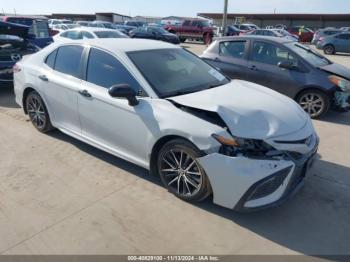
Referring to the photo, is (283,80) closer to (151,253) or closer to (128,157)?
(128,157)

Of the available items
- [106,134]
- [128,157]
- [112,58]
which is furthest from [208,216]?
[112,58]

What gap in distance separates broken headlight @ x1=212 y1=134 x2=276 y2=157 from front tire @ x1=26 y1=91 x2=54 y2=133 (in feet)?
10.2

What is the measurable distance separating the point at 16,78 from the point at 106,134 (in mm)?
2507

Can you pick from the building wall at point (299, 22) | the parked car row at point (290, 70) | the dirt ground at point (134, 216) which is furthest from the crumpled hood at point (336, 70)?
the building wall at point (299, 22)

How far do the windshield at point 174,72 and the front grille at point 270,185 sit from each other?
1.37m

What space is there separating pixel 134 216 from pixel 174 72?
5.81 feet

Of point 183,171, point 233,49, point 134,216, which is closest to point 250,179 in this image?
point 183,171

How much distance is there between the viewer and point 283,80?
6723 mm

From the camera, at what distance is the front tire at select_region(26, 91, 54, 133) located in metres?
5.09

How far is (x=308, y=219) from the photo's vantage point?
131 inches

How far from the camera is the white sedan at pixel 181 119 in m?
3.06

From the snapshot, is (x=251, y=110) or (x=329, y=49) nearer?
(x=251, y=110)

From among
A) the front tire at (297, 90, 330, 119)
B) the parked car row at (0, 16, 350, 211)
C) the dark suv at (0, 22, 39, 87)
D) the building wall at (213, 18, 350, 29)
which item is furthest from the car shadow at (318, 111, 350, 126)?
the building wall at (213, 18, 350, 29)

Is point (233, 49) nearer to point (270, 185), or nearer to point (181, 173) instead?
point (181, 173)
